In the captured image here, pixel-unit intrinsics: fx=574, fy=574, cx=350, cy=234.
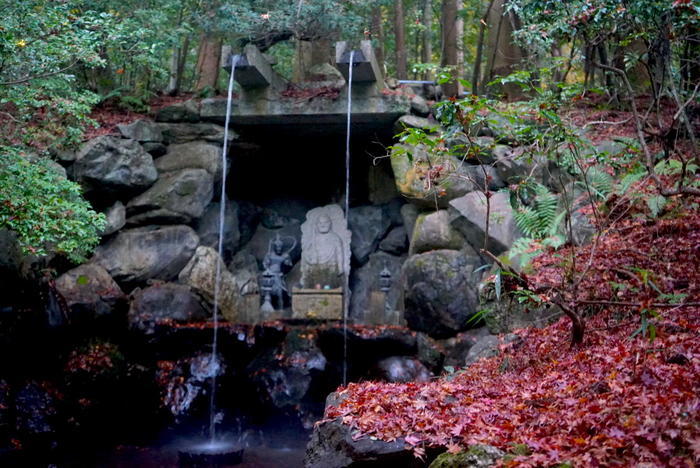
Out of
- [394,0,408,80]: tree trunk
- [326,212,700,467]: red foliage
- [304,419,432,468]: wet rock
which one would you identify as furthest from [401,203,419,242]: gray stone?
[304,419,432,468]: wet rock

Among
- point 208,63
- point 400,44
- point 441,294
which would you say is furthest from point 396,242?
point 208,63

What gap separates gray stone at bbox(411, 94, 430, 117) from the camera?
1043cm

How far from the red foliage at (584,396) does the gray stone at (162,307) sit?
5641mm

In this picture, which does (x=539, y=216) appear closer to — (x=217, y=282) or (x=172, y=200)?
(x=217, y=282)

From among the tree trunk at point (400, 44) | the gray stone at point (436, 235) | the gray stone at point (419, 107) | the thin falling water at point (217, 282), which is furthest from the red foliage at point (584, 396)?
the tree trunk at point (400, 44)

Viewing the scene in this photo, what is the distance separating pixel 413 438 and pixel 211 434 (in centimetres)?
554

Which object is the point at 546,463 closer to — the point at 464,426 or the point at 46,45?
the point at 464,426

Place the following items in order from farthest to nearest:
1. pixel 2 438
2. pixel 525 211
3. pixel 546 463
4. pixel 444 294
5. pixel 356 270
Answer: pixel 356 270 < pixel 444 294 < pixel 525 211 < pixel 2 438 < pixel 546 463

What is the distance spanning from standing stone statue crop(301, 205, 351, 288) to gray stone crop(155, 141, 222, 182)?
2418 mm

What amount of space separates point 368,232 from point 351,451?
30.4 feet

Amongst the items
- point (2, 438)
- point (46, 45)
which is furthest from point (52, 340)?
point (46, 45)

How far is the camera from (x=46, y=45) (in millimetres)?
6312

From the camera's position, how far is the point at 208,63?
12938mm

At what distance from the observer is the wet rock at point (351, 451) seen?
310 centimetres
